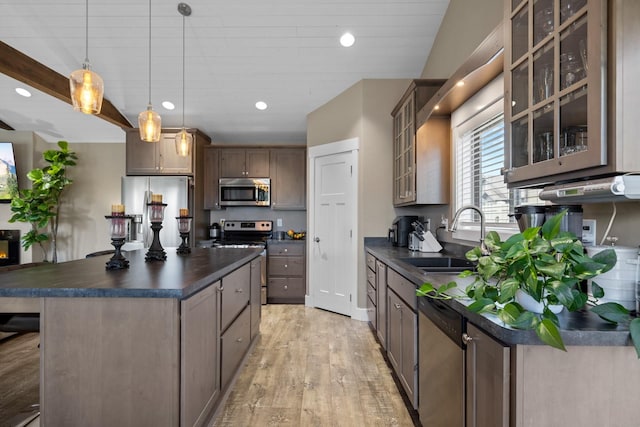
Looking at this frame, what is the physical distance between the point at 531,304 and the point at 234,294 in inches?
73.9

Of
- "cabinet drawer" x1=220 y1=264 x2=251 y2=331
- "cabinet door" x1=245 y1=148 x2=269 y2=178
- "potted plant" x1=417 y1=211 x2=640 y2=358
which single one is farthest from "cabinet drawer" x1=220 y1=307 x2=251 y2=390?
"cabinet door" x1=245 y1=148 x2=269 y2=178

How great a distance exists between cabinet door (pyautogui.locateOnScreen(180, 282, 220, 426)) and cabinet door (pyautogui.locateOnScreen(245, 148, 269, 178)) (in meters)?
3.42

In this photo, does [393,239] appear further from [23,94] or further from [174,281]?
[23,94]

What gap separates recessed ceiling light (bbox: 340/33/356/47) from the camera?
3.48 m

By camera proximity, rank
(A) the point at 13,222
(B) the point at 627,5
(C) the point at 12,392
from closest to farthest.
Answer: (B) the point at 627,5 → (C) the point at 12,392 → (A) the point at 13,222

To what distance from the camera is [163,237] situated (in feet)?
15.6

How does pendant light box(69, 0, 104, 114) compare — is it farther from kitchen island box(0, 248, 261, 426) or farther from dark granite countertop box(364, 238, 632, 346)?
dark granite countertop box(364, 238, 632, 346)

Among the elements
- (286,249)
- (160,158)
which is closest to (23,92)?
(160,158)

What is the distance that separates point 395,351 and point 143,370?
5.49 ft

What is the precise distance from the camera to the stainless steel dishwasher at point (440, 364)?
4.19 ft

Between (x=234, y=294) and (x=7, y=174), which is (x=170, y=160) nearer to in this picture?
(x=7, y=174)

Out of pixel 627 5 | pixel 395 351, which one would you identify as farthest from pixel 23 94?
pixel 627 5

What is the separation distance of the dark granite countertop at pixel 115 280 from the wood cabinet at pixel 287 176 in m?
3.03

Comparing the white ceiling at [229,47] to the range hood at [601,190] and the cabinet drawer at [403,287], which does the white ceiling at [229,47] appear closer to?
the cabinet drawer at [403,287]
